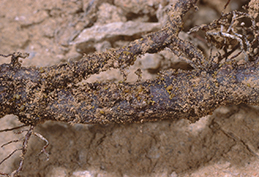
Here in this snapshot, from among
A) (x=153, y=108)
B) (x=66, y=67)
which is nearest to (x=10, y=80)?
(x=66, y=67)

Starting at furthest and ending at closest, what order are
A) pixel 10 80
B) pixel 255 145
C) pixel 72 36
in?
1. pixel 72 36
2. pixel 255 145
3. pixel 10 80

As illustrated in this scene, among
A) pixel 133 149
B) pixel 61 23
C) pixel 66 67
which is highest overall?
pixel 61 23

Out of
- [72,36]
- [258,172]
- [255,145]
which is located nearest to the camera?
[258,172]

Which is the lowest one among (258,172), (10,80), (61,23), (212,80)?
(258,172)

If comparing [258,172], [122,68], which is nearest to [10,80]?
[122,68]

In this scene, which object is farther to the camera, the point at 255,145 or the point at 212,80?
the point at 255,145

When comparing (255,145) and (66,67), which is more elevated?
(66,67)

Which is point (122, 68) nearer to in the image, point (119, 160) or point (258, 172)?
point (119, 160)

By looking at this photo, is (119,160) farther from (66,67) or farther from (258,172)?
(258,172)

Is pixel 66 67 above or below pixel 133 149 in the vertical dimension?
above
